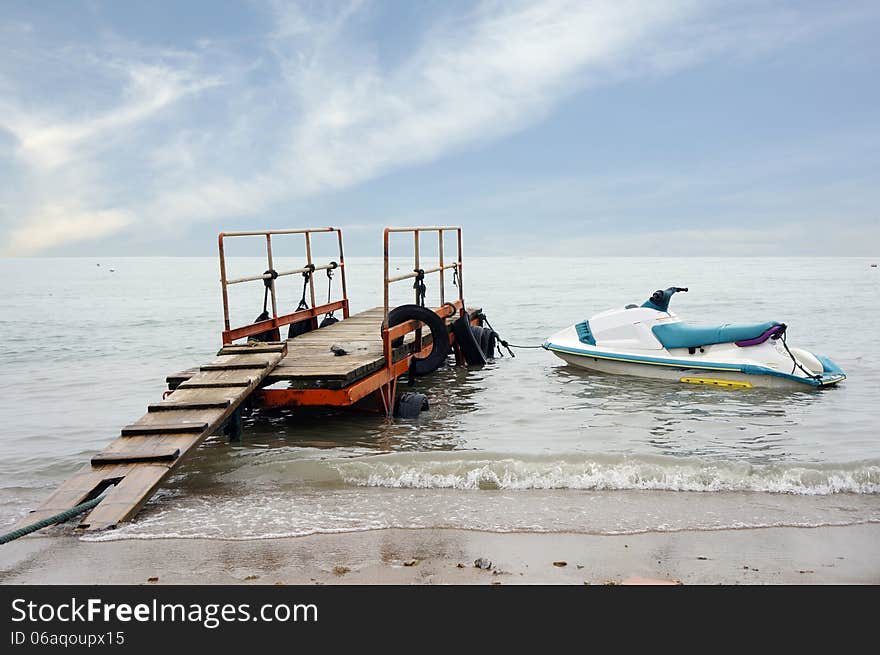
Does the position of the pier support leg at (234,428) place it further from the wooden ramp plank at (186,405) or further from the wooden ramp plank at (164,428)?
the wooden ramp plank at (164,428)

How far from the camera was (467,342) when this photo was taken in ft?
48.9

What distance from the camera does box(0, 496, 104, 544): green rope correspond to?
5070mm

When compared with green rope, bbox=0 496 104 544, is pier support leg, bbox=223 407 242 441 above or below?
below

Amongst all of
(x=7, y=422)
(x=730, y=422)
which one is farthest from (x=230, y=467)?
(x=730, y=422)

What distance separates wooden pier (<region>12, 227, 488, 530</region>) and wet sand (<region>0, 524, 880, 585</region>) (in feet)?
1.74

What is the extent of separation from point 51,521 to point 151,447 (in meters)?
1.17

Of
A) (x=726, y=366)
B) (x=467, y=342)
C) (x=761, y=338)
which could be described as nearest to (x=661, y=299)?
(x=726, y=366)

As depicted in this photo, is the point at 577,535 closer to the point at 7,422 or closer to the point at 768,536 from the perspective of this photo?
the point at 768,536

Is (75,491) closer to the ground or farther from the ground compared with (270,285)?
closer to the ground

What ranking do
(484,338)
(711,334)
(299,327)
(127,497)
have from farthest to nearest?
(484,338)
(299,327)
(711,334)
(127,497)

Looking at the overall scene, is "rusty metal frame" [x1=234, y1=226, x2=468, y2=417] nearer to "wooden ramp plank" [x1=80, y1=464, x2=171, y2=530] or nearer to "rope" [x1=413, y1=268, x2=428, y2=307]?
"rope" [x1=413, y1=268, x2=428, y2=307]

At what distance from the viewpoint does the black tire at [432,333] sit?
10789 mm

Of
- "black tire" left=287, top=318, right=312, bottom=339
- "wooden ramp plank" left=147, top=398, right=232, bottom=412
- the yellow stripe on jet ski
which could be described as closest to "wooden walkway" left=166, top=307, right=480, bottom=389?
"black tire" left=287, top=318, right=312, bottom=339

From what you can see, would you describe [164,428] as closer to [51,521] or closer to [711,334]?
[51,521]
